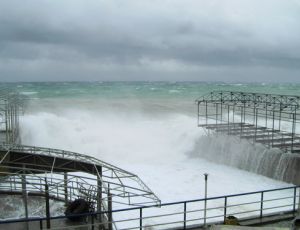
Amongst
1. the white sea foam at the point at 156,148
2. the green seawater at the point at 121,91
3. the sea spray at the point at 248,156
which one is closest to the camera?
the sea spray at the point at 248,156

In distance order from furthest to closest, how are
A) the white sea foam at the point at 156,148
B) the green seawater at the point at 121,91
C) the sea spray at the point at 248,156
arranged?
the green seawater at the point at 121,91 → the white sea foam at the point at 156,148 → the sea spray at the point at 248,156

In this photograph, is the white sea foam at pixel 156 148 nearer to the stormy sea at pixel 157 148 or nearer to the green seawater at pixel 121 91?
the stormy sea at pixel 157 148

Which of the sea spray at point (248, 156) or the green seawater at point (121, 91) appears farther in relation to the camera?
the green seawater at point (121, 91)

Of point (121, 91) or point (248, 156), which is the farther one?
point (121, 91)

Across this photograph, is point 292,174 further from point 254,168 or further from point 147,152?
point 147,152

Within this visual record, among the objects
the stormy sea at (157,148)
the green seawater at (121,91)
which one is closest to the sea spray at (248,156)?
the stormy sea at (157,148)

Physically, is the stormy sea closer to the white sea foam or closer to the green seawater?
the white sea foam

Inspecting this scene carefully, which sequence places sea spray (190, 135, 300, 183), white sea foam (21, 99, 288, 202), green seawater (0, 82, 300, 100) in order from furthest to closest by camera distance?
1. green seawater (0, 82, 300, 100)
2. white sea foam (21, 99, 288, 202)
3. sea spray (190, 135, 300, 183)

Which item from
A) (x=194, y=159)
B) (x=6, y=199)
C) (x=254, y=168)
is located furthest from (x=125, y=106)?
(x=6, y=199)

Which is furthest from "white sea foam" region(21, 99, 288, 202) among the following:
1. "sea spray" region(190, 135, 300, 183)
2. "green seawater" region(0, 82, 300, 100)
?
"green seawater" region(0, 82, 300, 100)

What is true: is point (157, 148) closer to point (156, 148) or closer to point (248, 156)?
point (156, 148)

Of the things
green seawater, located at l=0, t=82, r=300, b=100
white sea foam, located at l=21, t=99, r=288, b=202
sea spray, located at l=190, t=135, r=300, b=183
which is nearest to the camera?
sea spray, located at l=190, t=135, r=300, b=183

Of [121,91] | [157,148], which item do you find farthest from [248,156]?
[121,91]

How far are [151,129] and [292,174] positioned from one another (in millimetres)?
23526
